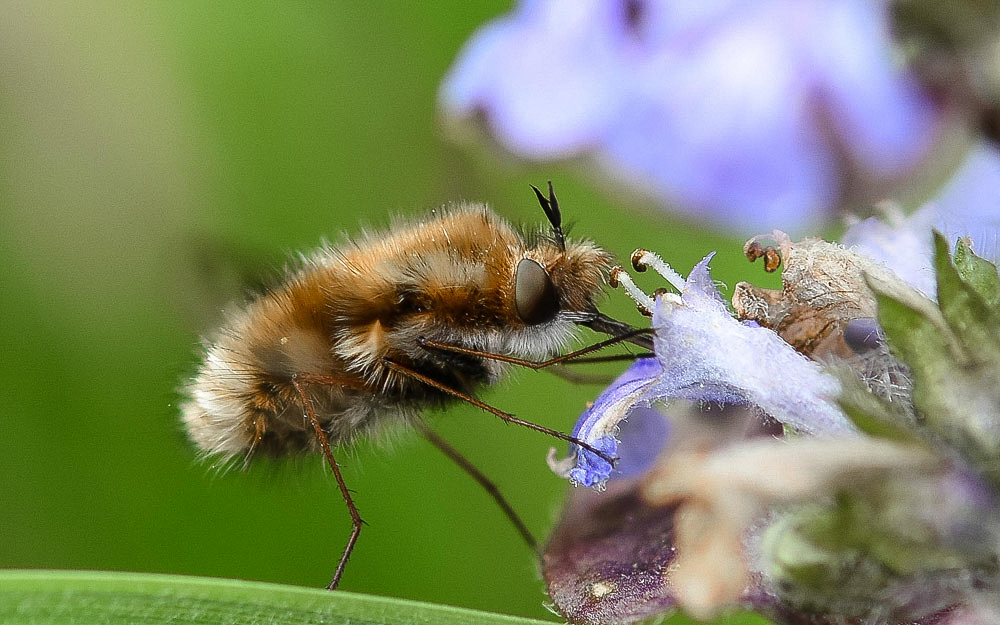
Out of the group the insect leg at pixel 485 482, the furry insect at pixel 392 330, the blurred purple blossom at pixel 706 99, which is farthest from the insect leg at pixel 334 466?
the blurred purple blossom at pixel 706 99

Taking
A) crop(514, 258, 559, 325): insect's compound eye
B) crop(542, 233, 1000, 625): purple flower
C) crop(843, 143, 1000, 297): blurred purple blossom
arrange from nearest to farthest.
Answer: crop(542, 233, 1000, 625): purple flower < crop(843, 143, 1000, 297): blurred purple blossom < crop(514, 258, 559, 325): insect's compound eye

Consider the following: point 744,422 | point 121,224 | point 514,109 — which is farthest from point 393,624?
point 121,224

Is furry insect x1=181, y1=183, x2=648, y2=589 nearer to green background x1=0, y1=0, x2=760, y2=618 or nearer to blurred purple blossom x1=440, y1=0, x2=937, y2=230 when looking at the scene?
green background x1=0, y1=0, x2=760, y2=618

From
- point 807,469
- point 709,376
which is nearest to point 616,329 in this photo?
point 709,376

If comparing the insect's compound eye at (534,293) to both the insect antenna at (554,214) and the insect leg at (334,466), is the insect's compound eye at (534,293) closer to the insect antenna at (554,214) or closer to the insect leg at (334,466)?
the insect antenna at (554,214)

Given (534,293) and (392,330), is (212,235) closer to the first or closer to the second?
(392,330)

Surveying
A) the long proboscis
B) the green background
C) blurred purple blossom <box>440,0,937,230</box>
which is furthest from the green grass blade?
blurred purple blossom <box>440,0,937,230</box>
